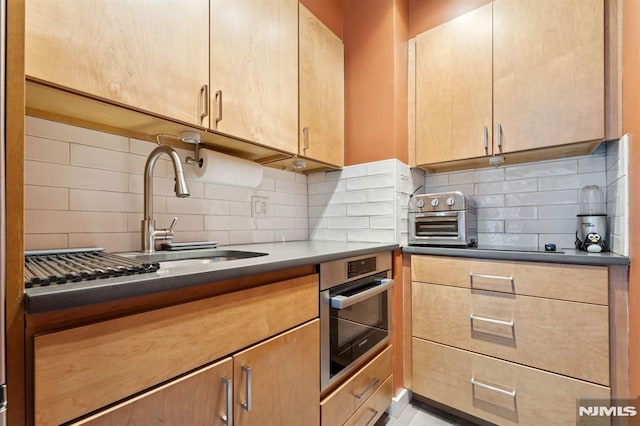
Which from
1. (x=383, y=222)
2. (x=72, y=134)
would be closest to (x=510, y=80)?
(x=383, y=222)

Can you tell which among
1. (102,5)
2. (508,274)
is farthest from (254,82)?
(508,274)

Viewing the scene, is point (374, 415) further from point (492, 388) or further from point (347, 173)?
point (347, 173)

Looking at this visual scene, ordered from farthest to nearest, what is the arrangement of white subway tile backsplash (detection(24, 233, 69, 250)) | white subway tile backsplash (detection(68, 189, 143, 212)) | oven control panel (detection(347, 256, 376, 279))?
oven control panel (detection(347, 256, 376, 279))
white subway tile backsplash (detection(68, 189, 143, 212))
white subway tile backsplash (detection(24, 233, 69, 250))

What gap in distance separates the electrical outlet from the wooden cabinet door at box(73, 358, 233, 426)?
100 centimetres

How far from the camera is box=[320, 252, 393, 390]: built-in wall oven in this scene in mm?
1139

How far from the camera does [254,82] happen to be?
1.27 m

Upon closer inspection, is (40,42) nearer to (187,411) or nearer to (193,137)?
(193,137)

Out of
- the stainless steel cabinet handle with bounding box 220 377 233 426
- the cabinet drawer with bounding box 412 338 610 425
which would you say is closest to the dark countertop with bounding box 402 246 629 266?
the cabinet drawer with bounding box 412 338 610 425

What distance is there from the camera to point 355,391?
50.8 inches

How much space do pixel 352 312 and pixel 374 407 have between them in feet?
1.77

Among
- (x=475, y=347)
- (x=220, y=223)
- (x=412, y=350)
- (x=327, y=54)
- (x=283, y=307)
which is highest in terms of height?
(x=327, y=54)

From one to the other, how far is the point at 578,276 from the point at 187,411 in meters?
1.50

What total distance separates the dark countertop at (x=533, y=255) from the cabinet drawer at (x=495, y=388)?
492 millimetres

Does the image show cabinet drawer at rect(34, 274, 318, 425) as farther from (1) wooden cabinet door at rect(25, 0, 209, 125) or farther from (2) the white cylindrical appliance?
(2) the white cylindrical appliance
